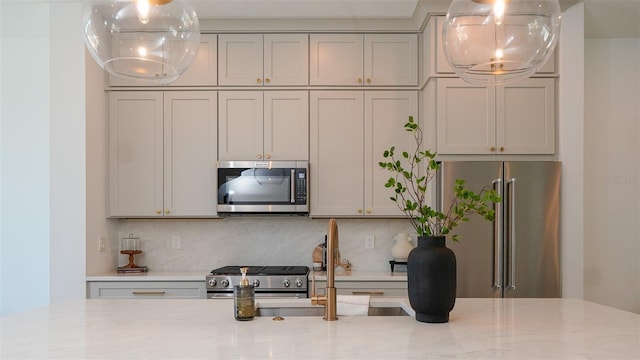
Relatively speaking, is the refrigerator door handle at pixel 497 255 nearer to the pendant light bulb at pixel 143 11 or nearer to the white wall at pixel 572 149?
the white wall at pixel 572 149

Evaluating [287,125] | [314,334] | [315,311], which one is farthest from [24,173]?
[314,334]

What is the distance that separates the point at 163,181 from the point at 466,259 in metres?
2.33

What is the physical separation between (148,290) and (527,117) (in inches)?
117

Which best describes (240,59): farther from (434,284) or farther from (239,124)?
(434,284)

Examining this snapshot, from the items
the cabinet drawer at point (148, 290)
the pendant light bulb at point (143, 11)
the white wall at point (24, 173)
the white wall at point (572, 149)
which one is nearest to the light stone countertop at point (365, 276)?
the cabinet drawer at point (148, 290)

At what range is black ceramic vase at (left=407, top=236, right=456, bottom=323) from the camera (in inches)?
81.1

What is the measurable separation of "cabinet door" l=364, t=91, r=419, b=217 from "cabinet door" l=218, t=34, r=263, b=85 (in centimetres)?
89

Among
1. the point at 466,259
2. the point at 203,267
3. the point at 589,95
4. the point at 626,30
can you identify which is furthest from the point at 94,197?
the point at 626,30

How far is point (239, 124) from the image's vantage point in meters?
4.38

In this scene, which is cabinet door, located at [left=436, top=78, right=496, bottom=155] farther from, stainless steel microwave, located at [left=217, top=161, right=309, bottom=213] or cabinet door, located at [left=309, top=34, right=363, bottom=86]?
stainless steel microwave, located at [left=217, top=161, right=309, bottom=213]

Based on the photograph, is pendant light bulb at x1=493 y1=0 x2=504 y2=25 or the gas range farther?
the gas range

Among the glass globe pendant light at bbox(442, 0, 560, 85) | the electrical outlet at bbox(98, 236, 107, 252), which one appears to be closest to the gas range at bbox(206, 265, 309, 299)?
the electrical outlet at bbox(98, 236, 107, 252)

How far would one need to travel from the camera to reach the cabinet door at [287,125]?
14.3ft

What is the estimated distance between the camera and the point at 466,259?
377 centimetres
